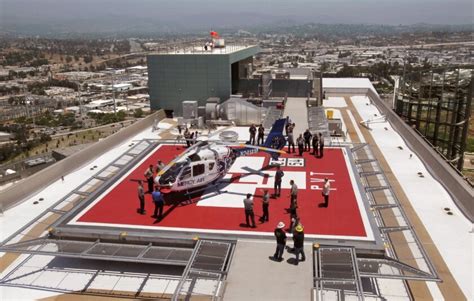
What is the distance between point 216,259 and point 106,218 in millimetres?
6019

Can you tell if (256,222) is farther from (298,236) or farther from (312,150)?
(312,150)

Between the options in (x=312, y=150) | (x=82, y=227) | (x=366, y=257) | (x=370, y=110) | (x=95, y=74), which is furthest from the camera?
(x=95, y=74)

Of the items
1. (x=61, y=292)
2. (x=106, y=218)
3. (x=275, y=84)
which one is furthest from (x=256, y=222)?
(x=275, y=84)

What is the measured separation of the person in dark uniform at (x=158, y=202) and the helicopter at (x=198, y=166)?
2.42ft

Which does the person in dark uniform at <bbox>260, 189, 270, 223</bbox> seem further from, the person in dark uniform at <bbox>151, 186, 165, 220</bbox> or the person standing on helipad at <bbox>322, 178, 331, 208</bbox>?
the person in dark uniform at <bbox>151, 186, 165, 220</bbox>

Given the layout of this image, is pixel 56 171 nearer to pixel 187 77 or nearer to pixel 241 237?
pixel 241 237

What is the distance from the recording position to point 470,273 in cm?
1386

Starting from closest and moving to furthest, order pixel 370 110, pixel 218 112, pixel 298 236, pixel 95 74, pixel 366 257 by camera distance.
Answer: pixel 298 236 → pixel 366 257 → pixel 218 112 → pixel 370 110 → pixel 95 74

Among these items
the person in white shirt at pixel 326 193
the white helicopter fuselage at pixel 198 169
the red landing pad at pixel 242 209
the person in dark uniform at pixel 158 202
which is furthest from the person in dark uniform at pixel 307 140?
the person in dark uniform at pixel 158 202

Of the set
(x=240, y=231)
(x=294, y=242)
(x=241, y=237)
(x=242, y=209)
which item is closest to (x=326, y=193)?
(x=242, y=209)

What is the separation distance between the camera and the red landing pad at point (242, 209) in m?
15.7

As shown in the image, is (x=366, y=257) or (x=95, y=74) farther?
(x=95, y=74)

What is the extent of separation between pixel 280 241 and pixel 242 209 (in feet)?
15.0

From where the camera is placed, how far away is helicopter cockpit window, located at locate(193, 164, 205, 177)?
17.9 metres
